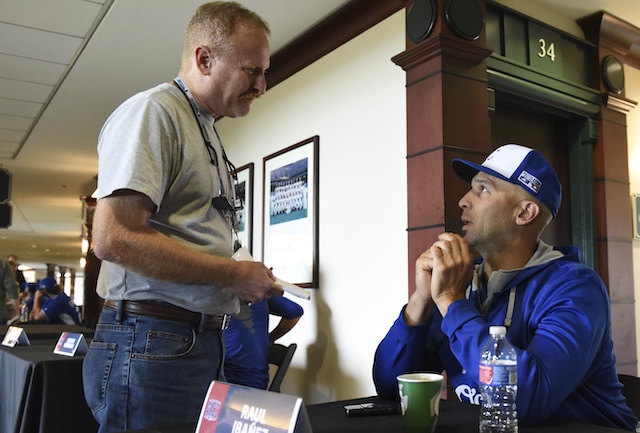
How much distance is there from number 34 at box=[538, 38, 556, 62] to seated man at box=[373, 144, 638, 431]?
186cm

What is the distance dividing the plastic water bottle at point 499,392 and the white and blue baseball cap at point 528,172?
1.87 feet

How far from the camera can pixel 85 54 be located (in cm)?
394

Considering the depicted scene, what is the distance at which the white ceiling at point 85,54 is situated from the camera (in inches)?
130

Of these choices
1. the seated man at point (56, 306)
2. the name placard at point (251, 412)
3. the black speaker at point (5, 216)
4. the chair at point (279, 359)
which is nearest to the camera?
the name placard at point (251, 412)

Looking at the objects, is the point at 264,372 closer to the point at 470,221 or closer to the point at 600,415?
the point at 470,221

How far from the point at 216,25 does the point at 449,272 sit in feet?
2.63

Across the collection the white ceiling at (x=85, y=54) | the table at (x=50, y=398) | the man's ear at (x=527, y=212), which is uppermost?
the white ceiling at (x=85, y=54)

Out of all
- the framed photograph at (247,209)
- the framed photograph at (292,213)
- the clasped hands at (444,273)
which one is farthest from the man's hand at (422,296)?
the framed photograph at (247,209)

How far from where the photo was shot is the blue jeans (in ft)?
4.02

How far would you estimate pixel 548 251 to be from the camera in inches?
59.1

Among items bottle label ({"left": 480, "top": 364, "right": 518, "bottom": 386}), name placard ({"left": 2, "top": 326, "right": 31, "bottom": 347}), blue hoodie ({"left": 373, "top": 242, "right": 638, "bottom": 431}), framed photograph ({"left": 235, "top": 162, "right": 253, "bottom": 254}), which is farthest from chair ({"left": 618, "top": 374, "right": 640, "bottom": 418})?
framed photograph ({"left": 235, "top": 162, "right": 253, "bottom": 254})

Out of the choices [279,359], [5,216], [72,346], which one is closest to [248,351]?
[279,359]

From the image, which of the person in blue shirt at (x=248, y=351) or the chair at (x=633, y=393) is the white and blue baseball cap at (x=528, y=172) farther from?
the person in blue shirt at (x=248, y=351)

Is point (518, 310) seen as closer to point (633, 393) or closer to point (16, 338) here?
point (633, 393)
